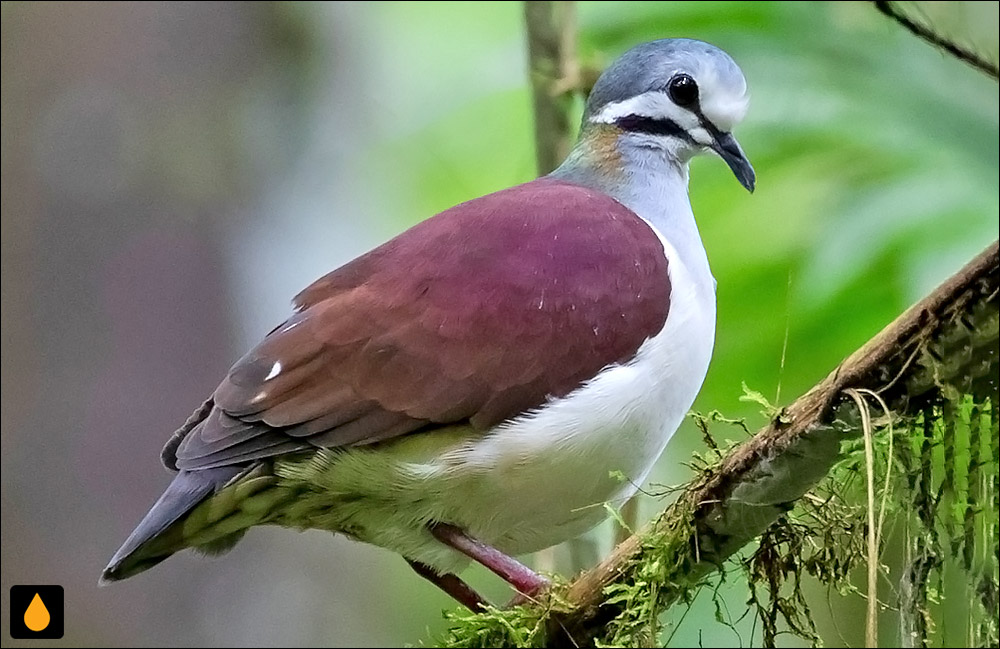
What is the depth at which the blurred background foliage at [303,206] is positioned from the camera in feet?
7.59

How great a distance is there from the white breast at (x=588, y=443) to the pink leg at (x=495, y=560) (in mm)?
27

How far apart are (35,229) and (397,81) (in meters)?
1.81

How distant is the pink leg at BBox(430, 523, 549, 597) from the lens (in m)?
1.80

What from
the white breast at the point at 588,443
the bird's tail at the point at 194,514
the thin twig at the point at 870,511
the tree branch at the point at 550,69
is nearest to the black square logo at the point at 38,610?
the bird's tail at the point at 194,514

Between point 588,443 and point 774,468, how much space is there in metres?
0.48

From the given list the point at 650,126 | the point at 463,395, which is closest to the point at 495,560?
the point at 463,395

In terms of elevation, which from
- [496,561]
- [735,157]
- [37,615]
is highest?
[735,157]

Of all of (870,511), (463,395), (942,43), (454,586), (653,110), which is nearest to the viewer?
(870,511)

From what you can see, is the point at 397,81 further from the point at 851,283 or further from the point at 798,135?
the point at 851,283

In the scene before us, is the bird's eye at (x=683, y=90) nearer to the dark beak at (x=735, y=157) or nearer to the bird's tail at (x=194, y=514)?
the dark beak at (x=735, y=157)

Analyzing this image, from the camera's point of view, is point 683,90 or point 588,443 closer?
point 588,443

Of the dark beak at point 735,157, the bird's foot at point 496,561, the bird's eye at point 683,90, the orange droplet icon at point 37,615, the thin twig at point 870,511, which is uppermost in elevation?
the bird's eye at point 683,90

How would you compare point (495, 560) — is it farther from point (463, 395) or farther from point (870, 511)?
point (870, 511)

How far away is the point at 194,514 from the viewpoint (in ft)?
5.87
